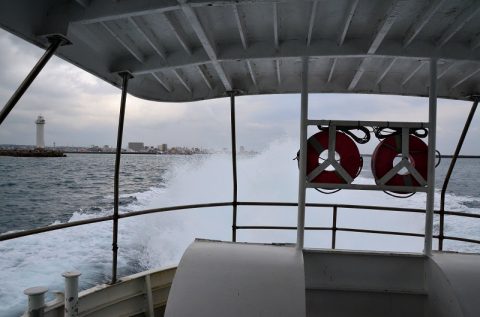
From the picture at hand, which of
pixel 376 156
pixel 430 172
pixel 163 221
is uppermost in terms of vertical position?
pixel 376 156

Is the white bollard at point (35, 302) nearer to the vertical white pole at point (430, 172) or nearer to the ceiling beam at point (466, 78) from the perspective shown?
the vertical white pole at point (430, 172)

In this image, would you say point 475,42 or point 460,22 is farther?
point 475,42

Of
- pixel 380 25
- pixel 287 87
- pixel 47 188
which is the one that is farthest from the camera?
pixel 47 188

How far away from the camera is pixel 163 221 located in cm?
1597

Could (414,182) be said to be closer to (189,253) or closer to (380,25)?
(380,25)

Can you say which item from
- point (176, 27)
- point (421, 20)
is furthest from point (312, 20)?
point (176, 27)

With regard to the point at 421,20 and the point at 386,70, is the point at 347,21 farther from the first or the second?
the point at 386,70

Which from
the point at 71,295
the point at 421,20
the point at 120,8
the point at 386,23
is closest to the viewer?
the point at 120,8

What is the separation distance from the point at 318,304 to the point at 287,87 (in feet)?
6.82

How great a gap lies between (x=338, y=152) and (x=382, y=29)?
92 centimetres

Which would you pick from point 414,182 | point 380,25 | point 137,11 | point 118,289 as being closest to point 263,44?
point 380,25

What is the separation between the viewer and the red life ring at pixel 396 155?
2516 mm

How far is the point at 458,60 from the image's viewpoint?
8.29 feet

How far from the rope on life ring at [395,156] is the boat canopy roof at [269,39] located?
2.14ft
